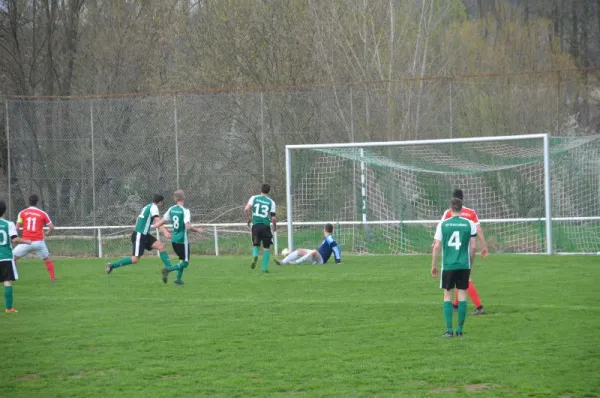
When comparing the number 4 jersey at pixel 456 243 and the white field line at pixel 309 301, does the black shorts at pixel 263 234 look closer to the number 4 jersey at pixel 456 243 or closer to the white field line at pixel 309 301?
the white field line at pixel 309 301

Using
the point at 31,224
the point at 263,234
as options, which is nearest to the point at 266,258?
the point at 263,234

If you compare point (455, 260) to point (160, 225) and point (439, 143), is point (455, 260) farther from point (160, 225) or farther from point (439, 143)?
point (439, 143)

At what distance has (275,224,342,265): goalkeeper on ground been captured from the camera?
23.2 meters

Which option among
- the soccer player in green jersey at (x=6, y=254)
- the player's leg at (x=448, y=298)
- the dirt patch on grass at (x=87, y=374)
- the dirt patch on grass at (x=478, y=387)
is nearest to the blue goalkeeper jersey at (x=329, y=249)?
the soccer player in green jersey at (x=6, y=254)

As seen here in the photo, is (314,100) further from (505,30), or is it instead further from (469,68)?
(505,30)

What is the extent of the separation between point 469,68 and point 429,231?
1375cm

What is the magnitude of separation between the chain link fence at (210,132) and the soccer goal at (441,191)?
1466 mm

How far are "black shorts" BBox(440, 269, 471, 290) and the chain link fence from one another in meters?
16.9

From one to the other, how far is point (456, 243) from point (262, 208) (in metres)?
10.3

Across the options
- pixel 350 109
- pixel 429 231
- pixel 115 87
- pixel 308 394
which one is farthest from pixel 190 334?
pixel 115 87

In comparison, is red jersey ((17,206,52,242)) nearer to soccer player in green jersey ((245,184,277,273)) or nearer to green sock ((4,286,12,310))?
soccer player in green jersey ((245,184,277,273))

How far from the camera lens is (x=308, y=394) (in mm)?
8781

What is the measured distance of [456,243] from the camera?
1165 cm

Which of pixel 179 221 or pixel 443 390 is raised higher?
pixel 179 221
